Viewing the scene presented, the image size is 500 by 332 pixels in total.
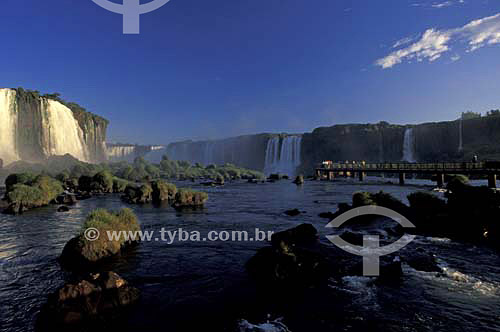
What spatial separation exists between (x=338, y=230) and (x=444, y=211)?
7390 millimetres

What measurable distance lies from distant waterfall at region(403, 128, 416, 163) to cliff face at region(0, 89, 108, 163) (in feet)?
386

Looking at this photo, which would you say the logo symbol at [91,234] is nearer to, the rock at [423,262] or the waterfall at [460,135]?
the rock at [423,262]

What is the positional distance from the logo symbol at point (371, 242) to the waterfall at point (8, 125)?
8967 centimetres

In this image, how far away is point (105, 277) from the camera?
890 cm

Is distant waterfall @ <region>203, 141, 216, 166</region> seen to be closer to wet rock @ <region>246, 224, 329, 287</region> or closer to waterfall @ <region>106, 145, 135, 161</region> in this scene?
waterfall @ <region>106, 145, 135, 161</region>

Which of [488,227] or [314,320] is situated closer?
[314,320]

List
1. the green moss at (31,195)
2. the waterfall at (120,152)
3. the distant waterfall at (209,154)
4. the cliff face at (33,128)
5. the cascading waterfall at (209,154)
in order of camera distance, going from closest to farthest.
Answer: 1. the green moss at (31,195)
2. the cliff face at (33,128)
3. the distant waterfall at (209,154)
4. the cascading waterfall at (209,154)
5. the waterfall at (120,152)

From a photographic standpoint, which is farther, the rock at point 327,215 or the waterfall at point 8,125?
the waterfall at point 8,125

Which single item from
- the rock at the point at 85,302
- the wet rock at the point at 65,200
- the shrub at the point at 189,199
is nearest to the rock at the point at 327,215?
the shrub at the point at 189,199

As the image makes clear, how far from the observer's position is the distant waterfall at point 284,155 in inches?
4326

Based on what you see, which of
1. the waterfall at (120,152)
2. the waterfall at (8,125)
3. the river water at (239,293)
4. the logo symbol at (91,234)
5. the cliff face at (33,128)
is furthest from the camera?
the waterfall at (120,152)

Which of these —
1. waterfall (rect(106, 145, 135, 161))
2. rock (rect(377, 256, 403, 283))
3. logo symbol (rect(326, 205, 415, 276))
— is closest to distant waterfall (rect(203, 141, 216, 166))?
waterfall (rect(106, 145, 135, 161))

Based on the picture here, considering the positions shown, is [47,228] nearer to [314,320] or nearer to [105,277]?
[105,277]

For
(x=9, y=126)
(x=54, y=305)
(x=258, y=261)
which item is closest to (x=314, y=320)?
(x=258, y=261)
